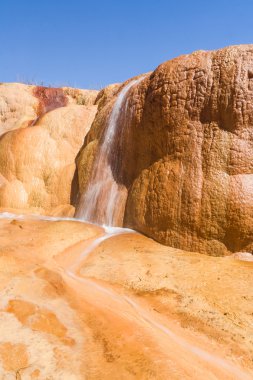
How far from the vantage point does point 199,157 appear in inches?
214

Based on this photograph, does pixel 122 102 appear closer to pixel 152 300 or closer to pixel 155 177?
pixel 155 177

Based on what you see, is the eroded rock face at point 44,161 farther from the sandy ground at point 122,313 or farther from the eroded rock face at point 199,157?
the sandy ground at point 122,313

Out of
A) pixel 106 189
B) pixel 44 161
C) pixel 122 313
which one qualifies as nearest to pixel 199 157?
pixel 106 189

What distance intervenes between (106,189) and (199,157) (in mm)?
2642

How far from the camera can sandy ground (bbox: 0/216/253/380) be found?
212 centimetres

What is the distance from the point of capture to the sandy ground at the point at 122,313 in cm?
212

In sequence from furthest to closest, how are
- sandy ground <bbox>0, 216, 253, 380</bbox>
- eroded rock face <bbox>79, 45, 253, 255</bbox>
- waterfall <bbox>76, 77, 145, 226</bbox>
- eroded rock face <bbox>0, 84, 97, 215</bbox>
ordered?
eroded rock face <bbox>0, 84, 97, 215</bbox> < waterfall <bbox>76, 77, 145, 226</bbox> < eroded rock face <bbox>79, 45, 253, 255</bbox> < sandy ground <bbox>0, 216, 253, 380</bbox>

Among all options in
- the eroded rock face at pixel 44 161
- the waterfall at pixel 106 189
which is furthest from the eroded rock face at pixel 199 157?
the eroded rock face at pixel 44 161

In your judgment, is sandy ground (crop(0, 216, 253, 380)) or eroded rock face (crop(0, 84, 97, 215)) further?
eroded rock face (crop(0, 84, 97, 215))

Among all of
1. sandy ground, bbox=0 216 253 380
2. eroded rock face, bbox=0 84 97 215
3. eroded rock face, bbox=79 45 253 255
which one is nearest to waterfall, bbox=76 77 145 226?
eroded rock face, bbox=79 45 253 255

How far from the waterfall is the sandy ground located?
5.51ft

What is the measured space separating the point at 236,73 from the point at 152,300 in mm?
4069

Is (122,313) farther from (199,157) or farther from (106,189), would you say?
(106,189)

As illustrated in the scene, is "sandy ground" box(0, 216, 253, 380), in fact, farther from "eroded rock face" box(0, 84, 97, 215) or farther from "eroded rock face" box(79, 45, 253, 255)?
"eroded rock face" box(0, 84, 97, 215)
